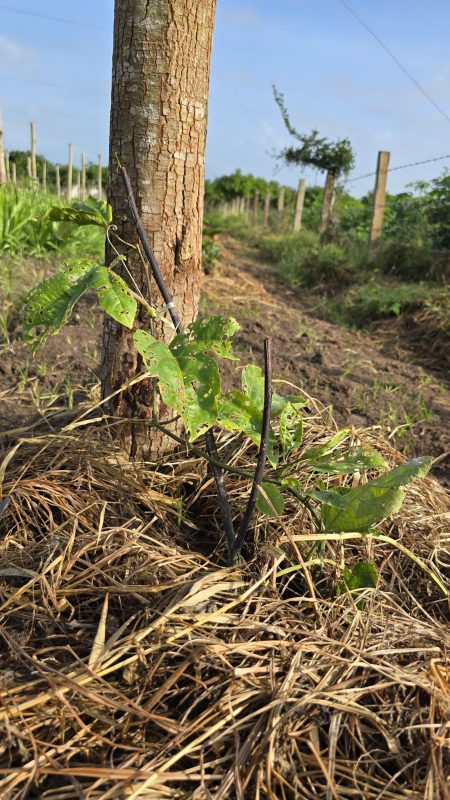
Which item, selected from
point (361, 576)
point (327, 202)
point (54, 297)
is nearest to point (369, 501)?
point (361, 576)

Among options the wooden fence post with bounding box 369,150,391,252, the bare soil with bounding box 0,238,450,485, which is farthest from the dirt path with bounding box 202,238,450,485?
the wooden fence post with bounding box 369,150,391,252

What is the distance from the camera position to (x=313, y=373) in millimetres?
3809

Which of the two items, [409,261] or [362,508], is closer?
[362,508]

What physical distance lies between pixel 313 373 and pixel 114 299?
253 cm

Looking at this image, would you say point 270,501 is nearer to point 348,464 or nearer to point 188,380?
point 348,464

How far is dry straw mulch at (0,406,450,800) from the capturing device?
42.6 inches

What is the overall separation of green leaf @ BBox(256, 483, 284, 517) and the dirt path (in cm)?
67

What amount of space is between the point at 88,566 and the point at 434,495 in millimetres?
1173

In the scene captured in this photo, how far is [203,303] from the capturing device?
232 inches

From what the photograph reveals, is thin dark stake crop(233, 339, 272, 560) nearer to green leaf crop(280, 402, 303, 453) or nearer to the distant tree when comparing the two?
green leaf crop(280, 402, 303, 453)

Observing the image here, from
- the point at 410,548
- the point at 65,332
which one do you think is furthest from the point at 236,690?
the point at 65,332

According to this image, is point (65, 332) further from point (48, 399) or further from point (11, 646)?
point (11, 646)

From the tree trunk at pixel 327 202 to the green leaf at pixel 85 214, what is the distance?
9712 millimetres

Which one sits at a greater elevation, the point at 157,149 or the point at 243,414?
the point at 157,149
